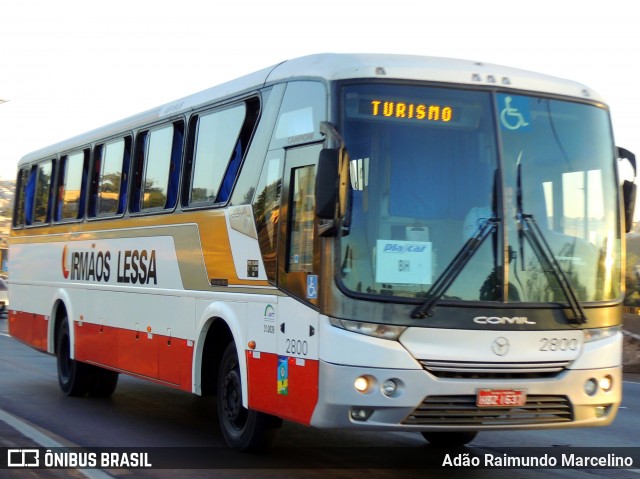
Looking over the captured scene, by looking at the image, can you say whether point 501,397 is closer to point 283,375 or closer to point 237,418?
point 283,375

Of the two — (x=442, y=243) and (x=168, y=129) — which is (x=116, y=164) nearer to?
(x=168, y=129)

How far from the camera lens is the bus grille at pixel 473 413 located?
8234 mm

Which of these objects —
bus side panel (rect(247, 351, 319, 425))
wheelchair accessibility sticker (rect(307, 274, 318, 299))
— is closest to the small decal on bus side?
bus side panel (rect(247, 351, 319, 425))

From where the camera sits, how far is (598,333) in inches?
349

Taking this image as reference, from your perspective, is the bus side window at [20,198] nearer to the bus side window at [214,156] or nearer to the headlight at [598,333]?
the bus side window at [214,156]

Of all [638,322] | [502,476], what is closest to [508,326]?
[502,476]

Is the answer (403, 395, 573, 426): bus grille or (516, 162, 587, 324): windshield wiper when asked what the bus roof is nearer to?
(516, 162, 587, 324): windshield wiper

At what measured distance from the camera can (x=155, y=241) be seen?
40.2 feet

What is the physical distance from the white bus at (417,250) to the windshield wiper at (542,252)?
1cm

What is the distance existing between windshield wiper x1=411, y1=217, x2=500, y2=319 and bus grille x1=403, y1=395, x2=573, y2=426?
25.9 inches

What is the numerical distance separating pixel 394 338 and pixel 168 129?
199 inches

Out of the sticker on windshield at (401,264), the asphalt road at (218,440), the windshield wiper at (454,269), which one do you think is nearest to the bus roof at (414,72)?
the windshield wiper at (454,269)

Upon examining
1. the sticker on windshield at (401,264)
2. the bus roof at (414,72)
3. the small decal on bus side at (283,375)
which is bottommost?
the small decal on bus side at (283,375)

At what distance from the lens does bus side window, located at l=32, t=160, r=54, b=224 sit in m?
16.8
